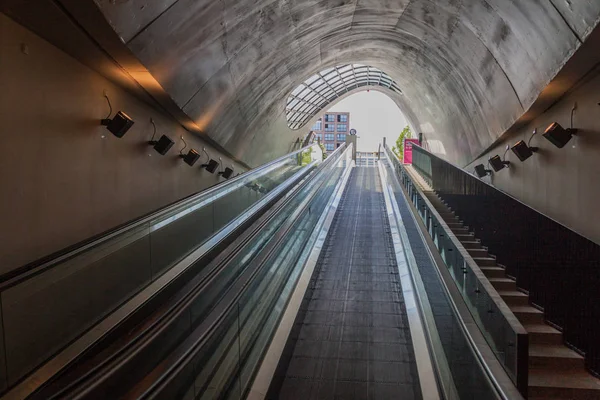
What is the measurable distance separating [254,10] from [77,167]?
14.0 feet

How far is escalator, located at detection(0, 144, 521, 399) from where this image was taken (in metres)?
2.98

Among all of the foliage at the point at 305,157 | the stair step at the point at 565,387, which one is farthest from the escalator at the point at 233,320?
the foliage at the point at 305,157

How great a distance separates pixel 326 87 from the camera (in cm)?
3488

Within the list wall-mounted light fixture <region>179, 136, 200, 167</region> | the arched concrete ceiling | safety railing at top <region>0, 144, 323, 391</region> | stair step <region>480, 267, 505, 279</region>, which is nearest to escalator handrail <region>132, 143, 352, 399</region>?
safety railing at top <region>0, 144, 323, 391</region>

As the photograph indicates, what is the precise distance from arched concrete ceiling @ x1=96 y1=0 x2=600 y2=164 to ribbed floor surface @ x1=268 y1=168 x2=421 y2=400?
3.66 metres

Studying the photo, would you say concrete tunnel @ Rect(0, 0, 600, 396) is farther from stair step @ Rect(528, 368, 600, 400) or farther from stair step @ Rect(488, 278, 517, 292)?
stair step @ Rect(528, 368, 600, 400)

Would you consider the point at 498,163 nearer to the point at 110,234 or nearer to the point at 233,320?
the point at 110,234

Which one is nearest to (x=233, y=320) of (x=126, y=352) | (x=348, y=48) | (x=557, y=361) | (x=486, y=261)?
(x=126, y=352)

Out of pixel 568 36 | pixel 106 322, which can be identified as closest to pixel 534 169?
pixel 568 36

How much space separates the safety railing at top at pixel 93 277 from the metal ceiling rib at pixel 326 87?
75.8ft

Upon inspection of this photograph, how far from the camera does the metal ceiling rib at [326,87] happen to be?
31.0 m

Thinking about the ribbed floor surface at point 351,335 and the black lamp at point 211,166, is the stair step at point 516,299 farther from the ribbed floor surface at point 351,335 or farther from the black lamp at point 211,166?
the black lamp at point 211,166

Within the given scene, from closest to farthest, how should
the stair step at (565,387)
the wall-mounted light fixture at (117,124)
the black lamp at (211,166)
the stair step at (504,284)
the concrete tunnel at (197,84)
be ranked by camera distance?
the stair step at (565,387) < the concrete tunnel at (197,84) < the wall-mounted light fixture at (117,124) < the stair step at (504,284) < the black lamp at (211,166)

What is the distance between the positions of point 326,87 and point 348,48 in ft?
57.6
